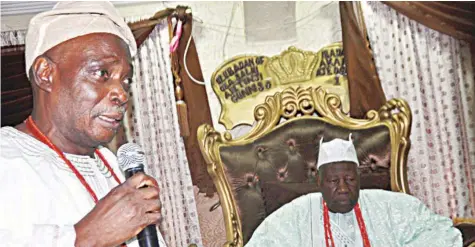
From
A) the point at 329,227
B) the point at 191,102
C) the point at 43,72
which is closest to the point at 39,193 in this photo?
the point at 43,72

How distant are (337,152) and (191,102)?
1.04 meters

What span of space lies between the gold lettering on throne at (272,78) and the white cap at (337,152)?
560 millimetres

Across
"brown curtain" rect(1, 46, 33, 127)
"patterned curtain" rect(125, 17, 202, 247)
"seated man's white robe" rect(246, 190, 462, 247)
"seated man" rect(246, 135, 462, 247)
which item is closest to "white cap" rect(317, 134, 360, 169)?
"seated man" rect(246, 135, 462, 247)

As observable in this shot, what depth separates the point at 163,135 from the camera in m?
4.36

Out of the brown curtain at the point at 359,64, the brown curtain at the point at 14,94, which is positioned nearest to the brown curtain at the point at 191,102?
the brown curtain at the point at 359,64

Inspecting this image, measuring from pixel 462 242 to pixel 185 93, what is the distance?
6.01ft

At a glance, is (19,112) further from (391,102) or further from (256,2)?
(391,102)

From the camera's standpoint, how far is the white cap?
3590 mm

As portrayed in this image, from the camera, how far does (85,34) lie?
1.42 meters

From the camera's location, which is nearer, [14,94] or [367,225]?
[367,225]

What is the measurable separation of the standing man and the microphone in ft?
0.18

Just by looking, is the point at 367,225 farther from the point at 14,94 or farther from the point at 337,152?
the point at 14,94

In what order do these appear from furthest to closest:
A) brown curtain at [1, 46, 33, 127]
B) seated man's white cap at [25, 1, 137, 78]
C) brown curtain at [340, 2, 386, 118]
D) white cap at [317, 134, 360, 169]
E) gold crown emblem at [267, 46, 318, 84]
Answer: brown curtain at [1, 46, 33, 127] → gold crown emblem at [267, 46, 318, 84] → brown curtain at [340, 2, 386, 118] → white cap at [317, 134, 360, 169] → seated man's white cap at [25, 1, 137, 78]

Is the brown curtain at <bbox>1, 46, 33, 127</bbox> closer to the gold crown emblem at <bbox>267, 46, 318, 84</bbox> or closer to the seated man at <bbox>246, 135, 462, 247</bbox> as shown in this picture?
the gold crown emblem at <bbox>267, 46, 318, 84</bbox>
